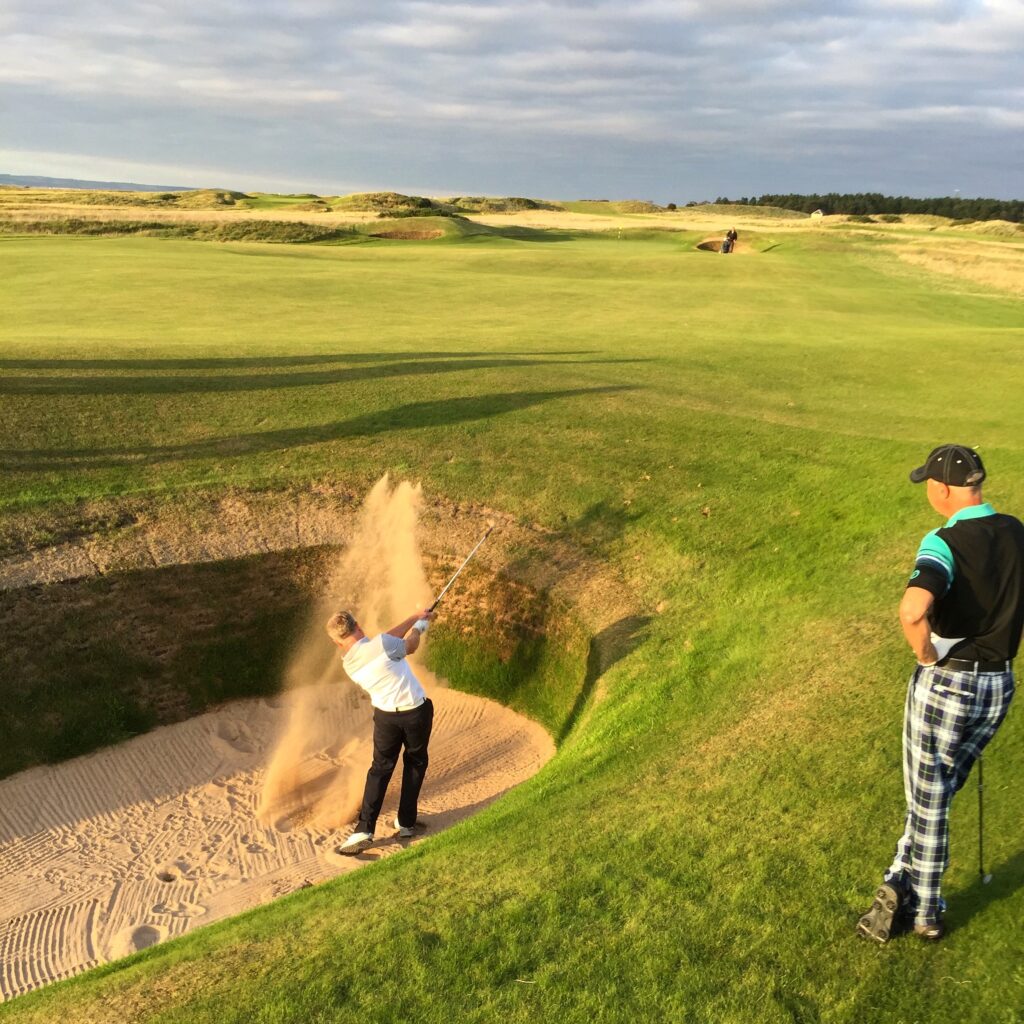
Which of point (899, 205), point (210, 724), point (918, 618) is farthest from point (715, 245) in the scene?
point (899, 205)

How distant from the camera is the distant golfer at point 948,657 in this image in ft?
14.9

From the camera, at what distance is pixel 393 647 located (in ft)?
25.5

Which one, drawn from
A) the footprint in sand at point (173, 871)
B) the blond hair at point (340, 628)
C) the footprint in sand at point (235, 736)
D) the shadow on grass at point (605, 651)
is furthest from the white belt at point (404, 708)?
the footprint in sand at point (235, 736)

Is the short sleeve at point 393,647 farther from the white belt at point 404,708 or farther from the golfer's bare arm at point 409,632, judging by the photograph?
the white belt at point 404,708

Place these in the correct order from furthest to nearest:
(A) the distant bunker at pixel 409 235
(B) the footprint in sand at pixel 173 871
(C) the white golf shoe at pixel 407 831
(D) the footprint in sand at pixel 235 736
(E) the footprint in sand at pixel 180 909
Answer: (A) the distant bunker at pixel 409 235, (D) the footprint in sand at pixel 235 736, (C) the white golf shoe at pixel 407 831, (B) the footprint in sand at pixel 173 871, (E) the footprint in sand at pixel 180 909

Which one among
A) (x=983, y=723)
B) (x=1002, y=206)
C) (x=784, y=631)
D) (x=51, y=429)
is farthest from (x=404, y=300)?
(x=1002, y=206)

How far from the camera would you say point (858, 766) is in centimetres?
677

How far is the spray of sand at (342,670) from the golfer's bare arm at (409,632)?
229 cm

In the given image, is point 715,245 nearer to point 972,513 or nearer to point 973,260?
point 973,260

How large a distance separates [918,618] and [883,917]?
183cm

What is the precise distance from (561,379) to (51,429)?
8.79m

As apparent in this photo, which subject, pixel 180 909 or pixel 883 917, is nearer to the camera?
pixel 883 917

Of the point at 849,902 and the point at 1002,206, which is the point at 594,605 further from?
the point at 1002,206

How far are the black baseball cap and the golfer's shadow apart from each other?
255 centimetres
